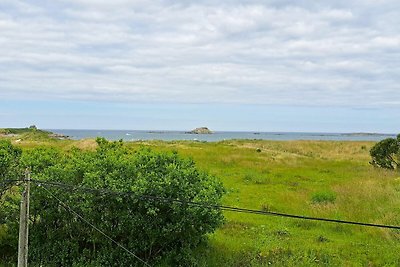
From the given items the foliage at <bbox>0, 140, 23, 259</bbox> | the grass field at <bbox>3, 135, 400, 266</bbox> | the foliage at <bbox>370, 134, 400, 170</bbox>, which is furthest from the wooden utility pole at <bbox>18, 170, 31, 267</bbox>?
the foliage at <bbox>370, 134, 400, 170</bbox>

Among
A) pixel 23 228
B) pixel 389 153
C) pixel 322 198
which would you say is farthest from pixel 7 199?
pixel 389 153

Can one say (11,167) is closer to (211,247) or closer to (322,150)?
(211,247)

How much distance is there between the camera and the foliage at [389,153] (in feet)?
97.0

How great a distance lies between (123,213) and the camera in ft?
34.0

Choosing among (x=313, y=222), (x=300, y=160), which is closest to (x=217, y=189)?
(x=313, y=222)

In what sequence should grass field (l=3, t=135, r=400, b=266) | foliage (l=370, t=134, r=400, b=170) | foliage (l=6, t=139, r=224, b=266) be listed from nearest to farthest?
1. foliage (l=6, t=139, r=224, b=266)
2. grass field (l=3, t=135, r=400, b=266)
3. foliage (l=370, t=134, r=400, b=170)

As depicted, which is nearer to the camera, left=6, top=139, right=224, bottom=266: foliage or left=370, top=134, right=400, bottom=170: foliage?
left=6, top=139, right=224, bottom=266: foliage

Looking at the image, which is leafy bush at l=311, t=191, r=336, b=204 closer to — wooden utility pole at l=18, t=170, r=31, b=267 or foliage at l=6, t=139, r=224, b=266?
foliage at l=6, t=139, r=224, b=266

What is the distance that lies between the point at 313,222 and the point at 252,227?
2.42 meters

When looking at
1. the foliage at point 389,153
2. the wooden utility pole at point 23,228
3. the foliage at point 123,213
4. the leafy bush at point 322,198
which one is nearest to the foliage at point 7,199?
the foliage at point 123,213

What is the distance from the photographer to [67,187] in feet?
34.3

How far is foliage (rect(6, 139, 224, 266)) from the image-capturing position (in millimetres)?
10383

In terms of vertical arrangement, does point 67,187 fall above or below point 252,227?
above

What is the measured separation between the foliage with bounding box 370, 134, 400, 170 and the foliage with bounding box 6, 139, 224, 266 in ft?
71.5
